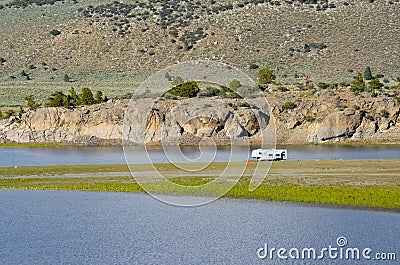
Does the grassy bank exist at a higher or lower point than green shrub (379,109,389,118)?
lower

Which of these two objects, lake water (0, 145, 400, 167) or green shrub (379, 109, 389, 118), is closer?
lake water (0, 145, 400, 167)

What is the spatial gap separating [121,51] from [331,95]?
51682 millimetres

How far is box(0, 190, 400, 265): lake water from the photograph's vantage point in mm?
31172

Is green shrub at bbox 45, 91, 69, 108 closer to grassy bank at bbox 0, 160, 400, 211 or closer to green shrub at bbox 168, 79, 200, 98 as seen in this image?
green shrub at bbox 168, 79, 200, 98

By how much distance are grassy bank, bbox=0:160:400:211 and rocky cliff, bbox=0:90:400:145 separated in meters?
29.5

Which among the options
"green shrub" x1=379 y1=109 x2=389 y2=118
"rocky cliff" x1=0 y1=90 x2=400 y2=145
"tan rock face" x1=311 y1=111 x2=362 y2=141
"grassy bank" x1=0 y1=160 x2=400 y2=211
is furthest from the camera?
"green shrub" x1=379 y1=109 x2=389 y2=118

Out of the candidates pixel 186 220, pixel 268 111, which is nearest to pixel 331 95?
pixel 268 111

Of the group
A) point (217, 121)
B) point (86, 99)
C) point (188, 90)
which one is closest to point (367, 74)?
point (188, 90)

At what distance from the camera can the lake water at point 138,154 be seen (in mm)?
67812

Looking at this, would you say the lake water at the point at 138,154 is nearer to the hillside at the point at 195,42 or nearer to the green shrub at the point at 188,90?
the green shrub at the point at 188,90

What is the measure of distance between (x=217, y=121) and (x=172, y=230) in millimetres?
55835

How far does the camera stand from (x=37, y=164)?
64.8m

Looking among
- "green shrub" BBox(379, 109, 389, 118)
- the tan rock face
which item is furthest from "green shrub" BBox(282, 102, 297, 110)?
"green shrub" BBox(379, 109, 389, 118)

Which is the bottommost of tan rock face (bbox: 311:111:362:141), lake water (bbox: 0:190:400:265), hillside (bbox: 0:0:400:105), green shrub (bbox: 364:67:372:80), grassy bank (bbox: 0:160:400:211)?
lake water (bbox: 0:190:400:265)
